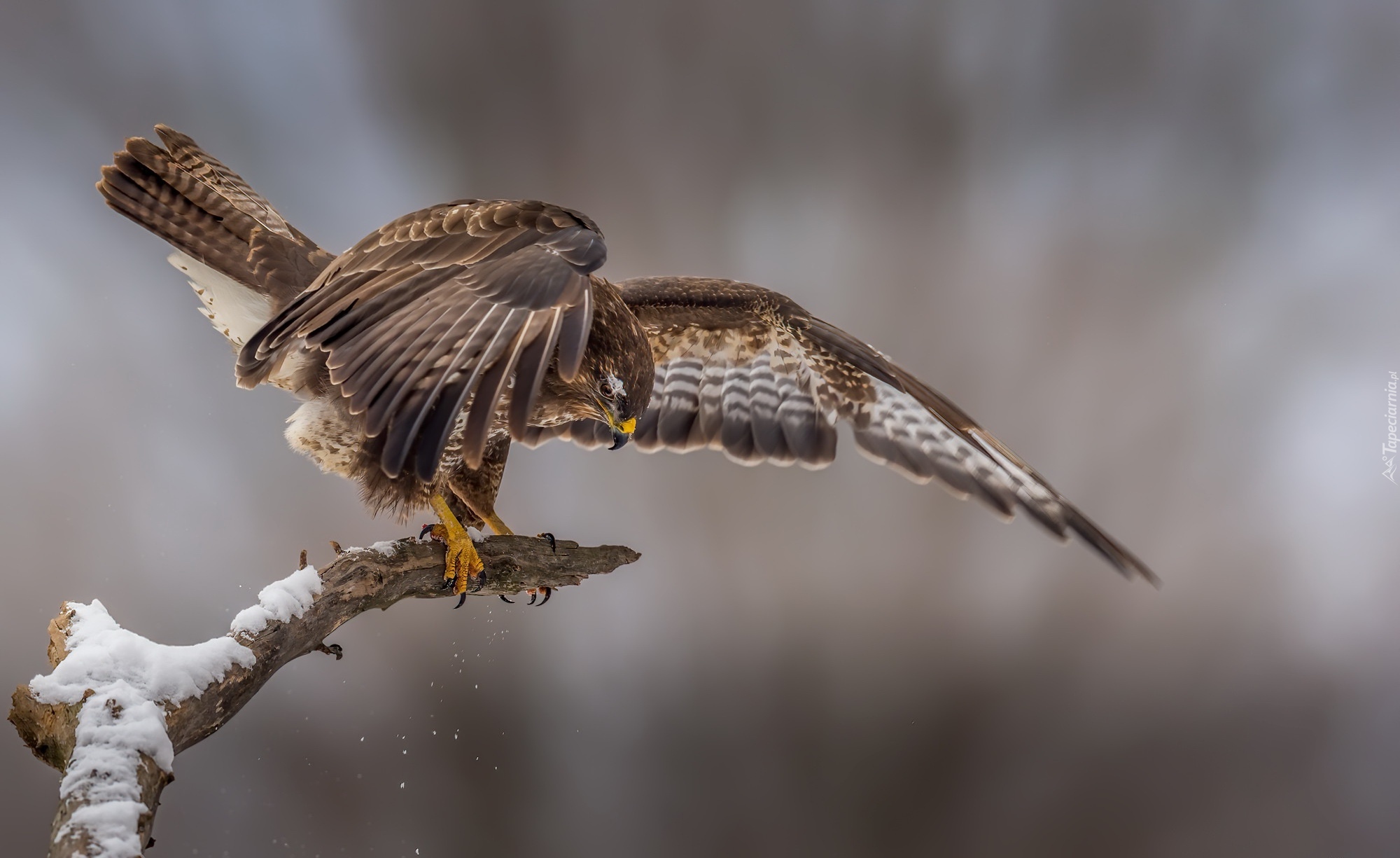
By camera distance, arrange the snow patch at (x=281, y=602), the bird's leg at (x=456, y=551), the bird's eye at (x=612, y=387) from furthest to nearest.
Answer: the bird's leg at (x=456, y=551), the bird's eye at (x=612, y=387), the snow patch at (x=281, y=602)

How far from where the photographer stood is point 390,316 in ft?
5.94

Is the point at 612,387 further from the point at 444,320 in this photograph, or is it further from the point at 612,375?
the point at 444,320

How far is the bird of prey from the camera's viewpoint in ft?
5.59

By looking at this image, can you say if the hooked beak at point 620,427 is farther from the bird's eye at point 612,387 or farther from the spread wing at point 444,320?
the spread wing at point 444,320

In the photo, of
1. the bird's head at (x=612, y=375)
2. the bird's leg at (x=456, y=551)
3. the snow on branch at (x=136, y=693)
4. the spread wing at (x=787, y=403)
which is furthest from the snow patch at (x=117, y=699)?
the spread wing at (x=787, y=403)

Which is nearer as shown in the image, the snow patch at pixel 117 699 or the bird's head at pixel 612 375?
the snow patch at pixel 117 699

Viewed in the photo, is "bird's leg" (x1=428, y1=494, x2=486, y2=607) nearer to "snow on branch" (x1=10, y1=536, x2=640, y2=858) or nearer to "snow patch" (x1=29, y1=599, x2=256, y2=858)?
"snow on branch" (x1=10, y1=536, x2=640, y2=858)

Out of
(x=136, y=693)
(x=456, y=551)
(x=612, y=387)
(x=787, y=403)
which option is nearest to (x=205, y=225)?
(x=456, y=551)

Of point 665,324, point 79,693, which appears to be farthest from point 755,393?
point 79,693

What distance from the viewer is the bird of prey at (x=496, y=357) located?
1704mm

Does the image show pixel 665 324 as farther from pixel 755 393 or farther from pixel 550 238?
pixel 550 238

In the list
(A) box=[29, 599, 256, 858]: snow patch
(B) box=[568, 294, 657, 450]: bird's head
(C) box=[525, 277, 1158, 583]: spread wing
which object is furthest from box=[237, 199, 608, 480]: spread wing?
(C) box=[525, 277, 1158, 583]: spread wing

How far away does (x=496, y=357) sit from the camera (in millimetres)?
1700

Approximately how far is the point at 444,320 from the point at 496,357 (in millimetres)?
156
